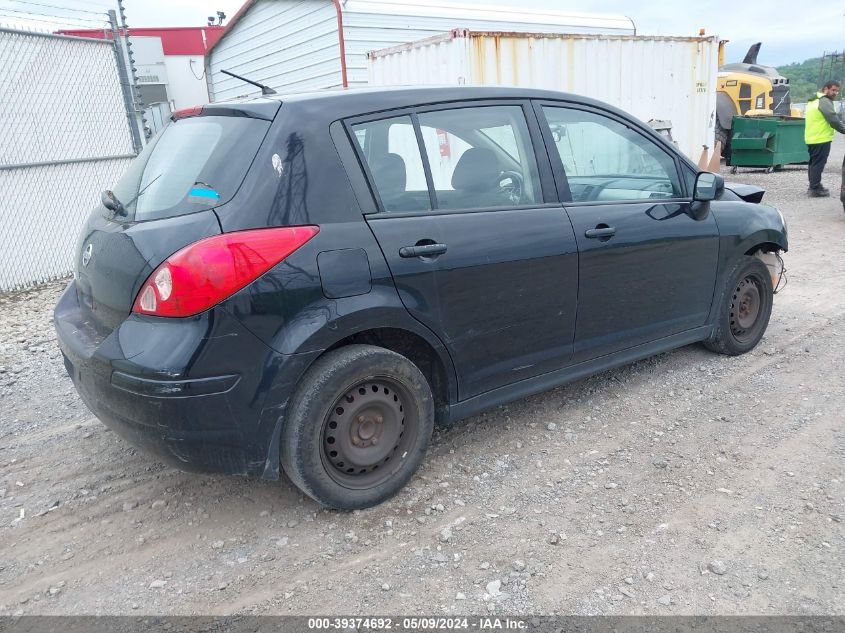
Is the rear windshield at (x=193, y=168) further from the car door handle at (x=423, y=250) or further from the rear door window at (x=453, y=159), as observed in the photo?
the car door handle at (x=423, y=250)

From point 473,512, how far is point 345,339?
0.96m

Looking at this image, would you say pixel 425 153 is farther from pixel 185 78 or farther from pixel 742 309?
pixel 185 78

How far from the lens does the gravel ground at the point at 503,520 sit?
2.46 metres

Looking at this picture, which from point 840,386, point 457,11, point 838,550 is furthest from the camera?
point 457,11

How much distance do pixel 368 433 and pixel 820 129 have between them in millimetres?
11951

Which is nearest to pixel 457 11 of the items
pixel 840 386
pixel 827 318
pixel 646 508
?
pixel 827 318

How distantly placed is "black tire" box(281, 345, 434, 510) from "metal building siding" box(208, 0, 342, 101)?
10267 millimetres

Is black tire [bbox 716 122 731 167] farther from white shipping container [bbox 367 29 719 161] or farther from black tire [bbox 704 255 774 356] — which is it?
black tire [bbox 704 255 774 356]

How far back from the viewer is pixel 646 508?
2.95 metres

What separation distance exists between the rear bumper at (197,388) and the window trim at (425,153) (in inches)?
31.0

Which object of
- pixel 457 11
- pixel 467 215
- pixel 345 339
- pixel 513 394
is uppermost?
pixel 457 11

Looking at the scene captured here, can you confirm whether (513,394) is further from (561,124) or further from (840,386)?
(840,386)

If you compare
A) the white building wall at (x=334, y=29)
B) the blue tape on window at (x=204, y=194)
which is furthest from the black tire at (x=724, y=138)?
the blue tape on window at (x=204, y=194)

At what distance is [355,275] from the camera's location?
272cm
